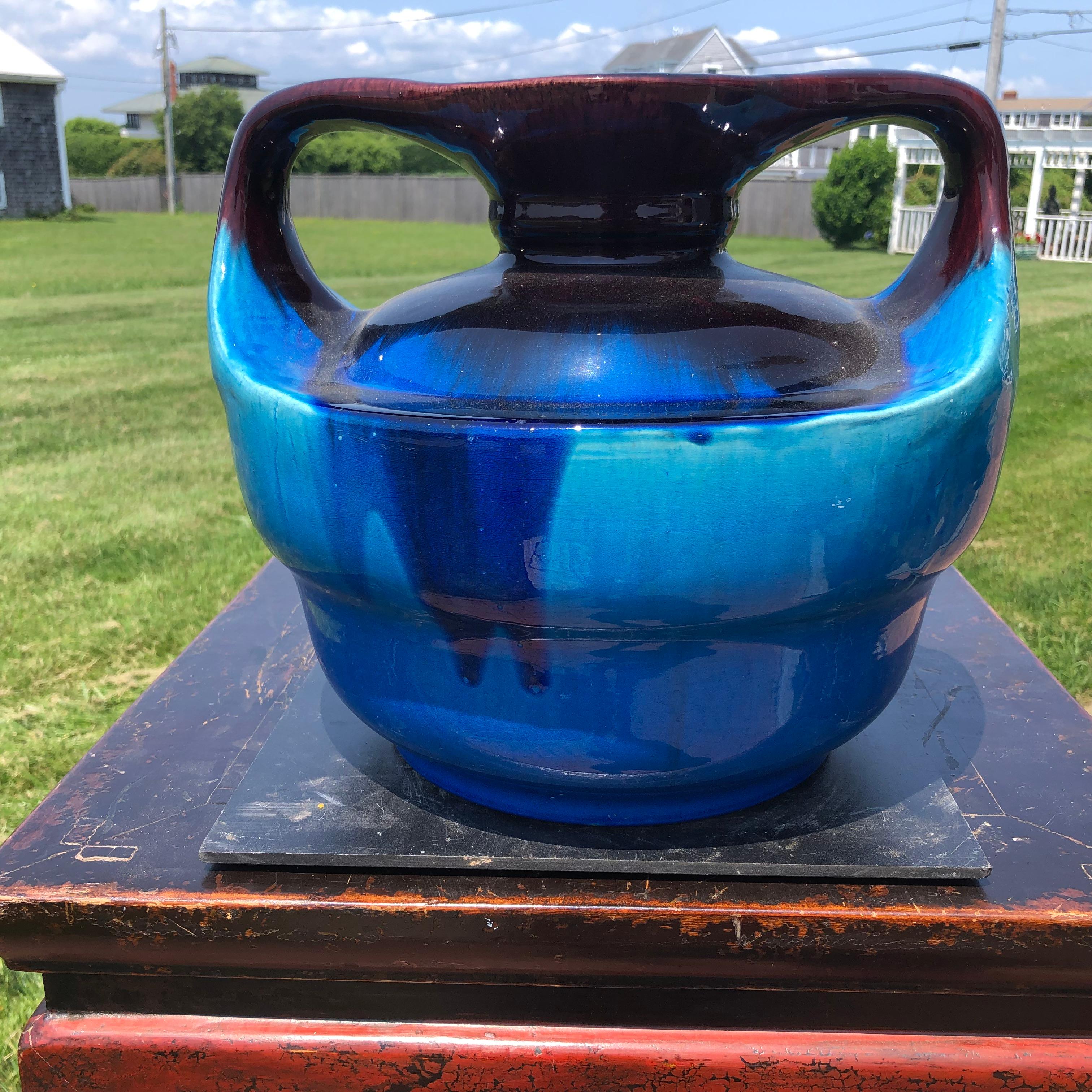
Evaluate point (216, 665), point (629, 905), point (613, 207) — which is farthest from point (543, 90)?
point (216, 665)

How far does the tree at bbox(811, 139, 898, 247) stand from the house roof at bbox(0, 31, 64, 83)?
47.7ft

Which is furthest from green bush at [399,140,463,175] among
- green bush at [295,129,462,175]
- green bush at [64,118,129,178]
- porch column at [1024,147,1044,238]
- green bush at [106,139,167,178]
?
porch column at [1024,147,1044,238]

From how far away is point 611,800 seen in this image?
92 cm

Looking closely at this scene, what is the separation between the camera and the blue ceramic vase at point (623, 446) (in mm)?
747

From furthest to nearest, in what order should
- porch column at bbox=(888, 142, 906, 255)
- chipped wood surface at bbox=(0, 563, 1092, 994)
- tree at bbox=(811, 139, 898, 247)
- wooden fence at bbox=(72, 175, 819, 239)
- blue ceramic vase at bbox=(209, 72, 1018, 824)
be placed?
wooden fence at bbox=(72, 175, 819, 239), tree at bbox=(811, 139, 898, 247), porch column at bbox=(888, 142, 906, 255), chipped wood surface at bbox=(0, 563, 1092, 994), blue ceramic vase at bbox=(209, 72, 1018, 824)

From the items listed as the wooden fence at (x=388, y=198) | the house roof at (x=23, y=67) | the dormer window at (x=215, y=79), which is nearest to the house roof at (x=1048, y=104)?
the wooden fence at (x=388, y=198)

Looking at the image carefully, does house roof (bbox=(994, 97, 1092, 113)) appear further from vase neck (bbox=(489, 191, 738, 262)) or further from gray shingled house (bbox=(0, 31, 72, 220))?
vase neck (bbox=(489, 191, 738, 262))

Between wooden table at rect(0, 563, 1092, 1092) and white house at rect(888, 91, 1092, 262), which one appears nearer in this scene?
wooden table at rect(0, 563, 1092, 1092)

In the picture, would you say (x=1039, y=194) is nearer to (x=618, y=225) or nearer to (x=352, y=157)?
(x=618, y=225)

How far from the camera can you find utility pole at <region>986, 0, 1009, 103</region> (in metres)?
14.7

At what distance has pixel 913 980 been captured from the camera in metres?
0.87

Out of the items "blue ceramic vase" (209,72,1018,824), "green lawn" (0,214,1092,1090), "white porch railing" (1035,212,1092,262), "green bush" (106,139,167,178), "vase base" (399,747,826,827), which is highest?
"green bush" (106,139,167,178)

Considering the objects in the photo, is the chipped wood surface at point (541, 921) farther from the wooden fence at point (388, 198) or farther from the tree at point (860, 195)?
the wooden fence at point (388, 198)

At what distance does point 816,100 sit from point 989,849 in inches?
25.8
